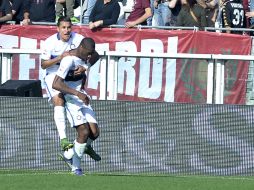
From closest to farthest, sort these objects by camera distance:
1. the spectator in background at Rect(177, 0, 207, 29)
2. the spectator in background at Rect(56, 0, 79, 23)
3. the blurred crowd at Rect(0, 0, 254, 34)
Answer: the blurred crowd at Rect(0, 0, 254, 34)
the spectator in background at Rect(177, 0, 207, 29)
the spectator in background at Rect(56, 0, 79, 23)

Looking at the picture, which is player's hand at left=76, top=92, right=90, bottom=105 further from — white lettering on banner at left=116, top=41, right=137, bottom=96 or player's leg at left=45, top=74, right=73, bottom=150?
white lettering on banner at left=116, top=41, right=137, bottom=96

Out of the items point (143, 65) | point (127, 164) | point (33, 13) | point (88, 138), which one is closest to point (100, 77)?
point (143, 65)

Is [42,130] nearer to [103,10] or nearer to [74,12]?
[103,10]

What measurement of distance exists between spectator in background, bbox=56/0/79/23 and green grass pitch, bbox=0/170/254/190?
9.82 metres

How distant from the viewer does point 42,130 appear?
1780 cm

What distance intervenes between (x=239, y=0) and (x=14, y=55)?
19.1 feet

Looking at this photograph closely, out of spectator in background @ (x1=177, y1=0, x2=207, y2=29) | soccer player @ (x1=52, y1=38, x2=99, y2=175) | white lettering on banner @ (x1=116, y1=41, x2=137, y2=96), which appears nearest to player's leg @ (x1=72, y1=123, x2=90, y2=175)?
soccer player @ (x1=52, y1=38, x2=99, y2=175)

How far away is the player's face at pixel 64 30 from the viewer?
16422 millimetres

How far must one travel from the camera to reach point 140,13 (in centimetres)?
2323

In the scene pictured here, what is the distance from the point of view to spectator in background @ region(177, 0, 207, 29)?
2292cm

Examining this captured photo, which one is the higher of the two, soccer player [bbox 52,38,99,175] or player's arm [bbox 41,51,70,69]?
player's arm [bbox 41,51,70,69]

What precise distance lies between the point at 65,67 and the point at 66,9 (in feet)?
30.7

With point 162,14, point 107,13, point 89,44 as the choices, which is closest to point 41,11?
point 107,13

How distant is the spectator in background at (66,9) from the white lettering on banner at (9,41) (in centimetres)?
227
